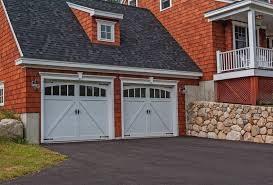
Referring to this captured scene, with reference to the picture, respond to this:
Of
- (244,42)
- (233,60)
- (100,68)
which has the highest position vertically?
(244,42)

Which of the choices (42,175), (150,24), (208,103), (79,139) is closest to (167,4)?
(150,24)

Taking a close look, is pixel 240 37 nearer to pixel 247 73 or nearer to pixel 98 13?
pixel 247 73

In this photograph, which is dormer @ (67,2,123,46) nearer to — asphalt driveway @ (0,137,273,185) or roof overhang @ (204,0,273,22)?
roof overhang @ (204,0,273,22)

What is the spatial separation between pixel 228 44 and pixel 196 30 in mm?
1766

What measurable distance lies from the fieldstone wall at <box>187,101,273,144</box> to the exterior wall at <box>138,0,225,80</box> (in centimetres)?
199

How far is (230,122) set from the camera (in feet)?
53.0

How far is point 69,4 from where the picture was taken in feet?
62.7

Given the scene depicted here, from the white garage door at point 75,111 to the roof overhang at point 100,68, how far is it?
68 cm

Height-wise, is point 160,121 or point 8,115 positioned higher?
point 8,115

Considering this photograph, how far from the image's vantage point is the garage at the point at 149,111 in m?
17.0

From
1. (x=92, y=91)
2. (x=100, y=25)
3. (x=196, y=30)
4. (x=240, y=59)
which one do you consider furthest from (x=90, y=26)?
(x=240, y=59)

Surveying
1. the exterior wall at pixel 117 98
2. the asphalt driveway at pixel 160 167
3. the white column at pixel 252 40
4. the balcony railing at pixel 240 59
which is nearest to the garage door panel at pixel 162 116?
the exterior wall at pixel 117 98

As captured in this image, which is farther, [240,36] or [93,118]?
[240,36]

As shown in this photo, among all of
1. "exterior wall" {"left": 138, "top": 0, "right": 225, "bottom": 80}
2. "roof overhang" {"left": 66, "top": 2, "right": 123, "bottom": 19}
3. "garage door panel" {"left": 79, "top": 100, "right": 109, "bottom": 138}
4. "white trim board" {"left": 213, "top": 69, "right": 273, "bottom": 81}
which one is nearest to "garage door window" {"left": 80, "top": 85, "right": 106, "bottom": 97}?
"garage door panel" {"left": 79, "top": 100, "right": 109, "bottom": 138}
